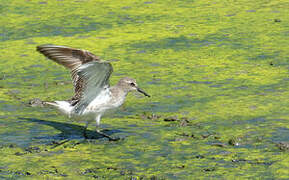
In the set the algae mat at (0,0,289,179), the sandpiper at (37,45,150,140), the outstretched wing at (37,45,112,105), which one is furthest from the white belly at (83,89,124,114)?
the algae mat at (0,0,289,179)

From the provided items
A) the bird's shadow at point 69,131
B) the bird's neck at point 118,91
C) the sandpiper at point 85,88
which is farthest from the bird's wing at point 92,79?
the bird's shadow at point 69,131

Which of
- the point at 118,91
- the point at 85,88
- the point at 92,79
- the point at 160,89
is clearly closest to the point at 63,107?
the point at 85,88

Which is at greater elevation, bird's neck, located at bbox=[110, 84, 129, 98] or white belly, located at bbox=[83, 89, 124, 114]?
bird's neck, located at bbox=[110, 84, 129, 98]

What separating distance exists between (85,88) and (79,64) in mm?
254

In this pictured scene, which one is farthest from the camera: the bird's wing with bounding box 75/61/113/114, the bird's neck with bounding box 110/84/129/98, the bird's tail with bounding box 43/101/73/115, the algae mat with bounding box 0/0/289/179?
the bird's neck with bounding box 110/84/129/98

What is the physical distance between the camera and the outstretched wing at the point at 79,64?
5.63 meters

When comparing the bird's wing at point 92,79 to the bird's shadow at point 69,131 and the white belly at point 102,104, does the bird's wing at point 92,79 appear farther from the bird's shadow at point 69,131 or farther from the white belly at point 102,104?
the bird's shadow at point 69,131

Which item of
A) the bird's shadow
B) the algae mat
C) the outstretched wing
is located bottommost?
the bird's shadow

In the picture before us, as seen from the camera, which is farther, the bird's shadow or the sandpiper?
the bird's shadow

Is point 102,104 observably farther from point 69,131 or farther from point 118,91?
point 69,131

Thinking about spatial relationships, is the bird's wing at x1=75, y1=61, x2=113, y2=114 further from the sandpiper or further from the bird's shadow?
the bird's shadow

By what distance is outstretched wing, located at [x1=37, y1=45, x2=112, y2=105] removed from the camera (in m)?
5.63

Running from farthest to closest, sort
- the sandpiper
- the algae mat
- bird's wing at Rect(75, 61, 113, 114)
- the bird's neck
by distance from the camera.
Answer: the bird's neck < the sandpiper < bird's wing at Rect(75, 61, 113, 114) < the algae mat

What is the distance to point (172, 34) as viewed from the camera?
9109 millimetres
